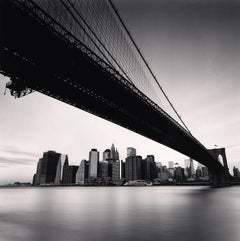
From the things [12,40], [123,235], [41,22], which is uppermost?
[41,22]

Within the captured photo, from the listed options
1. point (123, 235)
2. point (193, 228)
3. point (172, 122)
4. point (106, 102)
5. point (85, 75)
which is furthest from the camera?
point (172, 122)

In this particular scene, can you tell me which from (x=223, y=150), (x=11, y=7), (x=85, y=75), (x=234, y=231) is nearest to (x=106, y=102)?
(x=85, y=75)

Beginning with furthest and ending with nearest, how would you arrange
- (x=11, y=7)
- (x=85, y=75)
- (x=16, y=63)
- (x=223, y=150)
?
(x=223, y=150), (x=85, y=75), (x=16, y=63), (x=11, y=7)

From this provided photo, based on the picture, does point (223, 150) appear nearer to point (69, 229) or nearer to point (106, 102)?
point (106, 102)

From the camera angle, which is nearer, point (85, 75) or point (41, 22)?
point (41, 22)

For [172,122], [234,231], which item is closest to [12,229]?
[234,231]

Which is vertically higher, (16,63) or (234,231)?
(16,63)

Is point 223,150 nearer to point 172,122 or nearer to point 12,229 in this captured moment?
point 172,122
